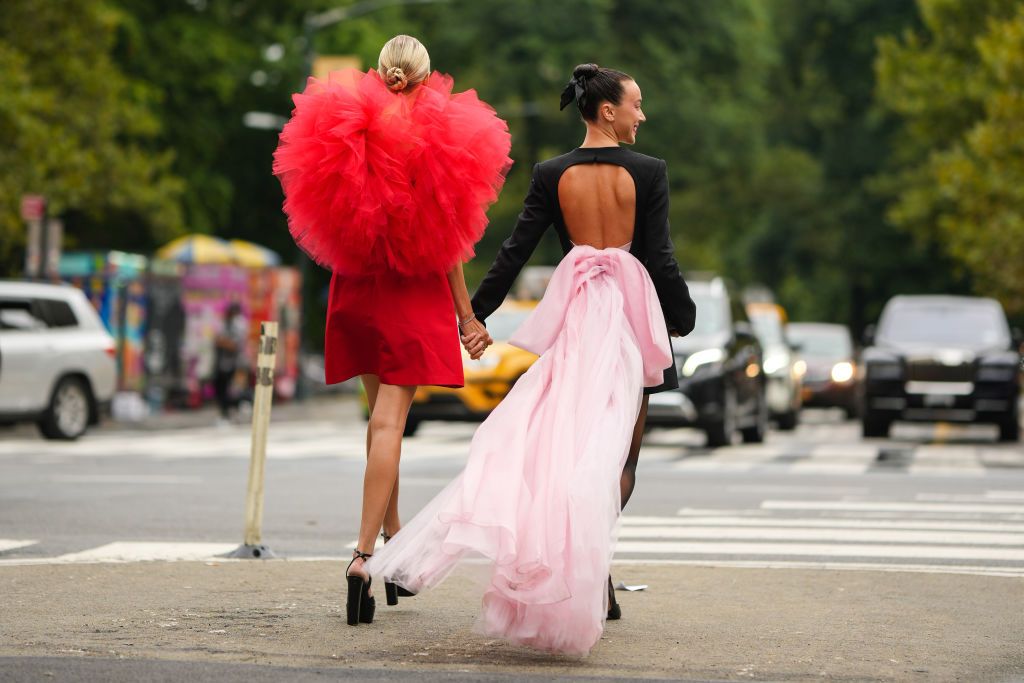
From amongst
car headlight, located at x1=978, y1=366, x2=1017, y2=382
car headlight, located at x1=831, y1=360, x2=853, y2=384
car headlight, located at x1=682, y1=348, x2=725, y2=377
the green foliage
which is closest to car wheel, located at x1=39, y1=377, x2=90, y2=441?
car headlight, located at x1=682, y1=348, x2=725, y2=377

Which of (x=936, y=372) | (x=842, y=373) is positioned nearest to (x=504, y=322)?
(x=936, y=372)

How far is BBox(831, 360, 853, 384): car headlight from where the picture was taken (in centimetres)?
3422

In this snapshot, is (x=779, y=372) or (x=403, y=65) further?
(x=779, y=372)

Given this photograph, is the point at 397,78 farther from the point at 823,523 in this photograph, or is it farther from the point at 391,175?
the point at 823,523

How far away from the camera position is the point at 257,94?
43.9 metres

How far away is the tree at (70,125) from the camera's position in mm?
29234

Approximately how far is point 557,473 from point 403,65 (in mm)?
1793

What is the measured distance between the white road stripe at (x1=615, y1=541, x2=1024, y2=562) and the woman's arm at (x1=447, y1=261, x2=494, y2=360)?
2.85 m

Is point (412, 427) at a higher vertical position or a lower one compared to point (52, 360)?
lower

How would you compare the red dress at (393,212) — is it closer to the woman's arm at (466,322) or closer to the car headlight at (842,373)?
the woman's arm at (466,322)

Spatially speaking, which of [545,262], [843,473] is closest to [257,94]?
[545,262]

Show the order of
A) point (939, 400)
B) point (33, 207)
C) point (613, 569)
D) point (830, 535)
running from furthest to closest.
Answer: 1. point (33, 207)
2. point (939, 400)
3. point (830, 535)
4. point (613, 569)

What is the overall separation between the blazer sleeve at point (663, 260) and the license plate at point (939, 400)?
15.7m

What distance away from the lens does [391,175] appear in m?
6.79
